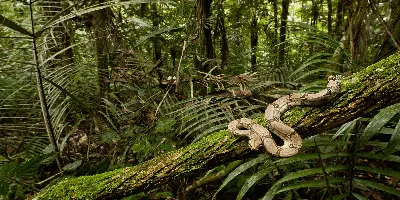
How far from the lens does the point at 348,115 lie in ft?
6.18

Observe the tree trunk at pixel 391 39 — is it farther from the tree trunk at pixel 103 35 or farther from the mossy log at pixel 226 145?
the tree trunk at pixel 103 35

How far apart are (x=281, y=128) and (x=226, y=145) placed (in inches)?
14.1

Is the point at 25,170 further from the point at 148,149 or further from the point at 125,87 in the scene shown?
the point at 125,87

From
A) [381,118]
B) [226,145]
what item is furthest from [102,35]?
[381,118]

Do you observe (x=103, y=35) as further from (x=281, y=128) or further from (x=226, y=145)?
(x=281, y=128)

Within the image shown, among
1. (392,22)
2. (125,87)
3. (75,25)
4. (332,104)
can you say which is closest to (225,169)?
(332,104)

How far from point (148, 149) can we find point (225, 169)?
755mm

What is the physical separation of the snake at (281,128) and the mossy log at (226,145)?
0.04m

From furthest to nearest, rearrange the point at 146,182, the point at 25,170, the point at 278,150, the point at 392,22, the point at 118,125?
1. the point at 118,125
2. the point at 392,22
3. the point at 25,170
4. the point at 146,182
5. the point at 278,150

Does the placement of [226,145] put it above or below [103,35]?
below

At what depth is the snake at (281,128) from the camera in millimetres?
1964

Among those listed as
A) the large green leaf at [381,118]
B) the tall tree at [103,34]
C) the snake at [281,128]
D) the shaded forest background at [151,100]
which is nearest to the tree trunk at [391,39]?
the shaded forest background at [151,100]

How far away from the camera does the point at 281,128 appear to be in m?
2.03

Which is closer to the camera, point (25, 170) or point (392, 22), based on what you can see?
point (25, 170)
